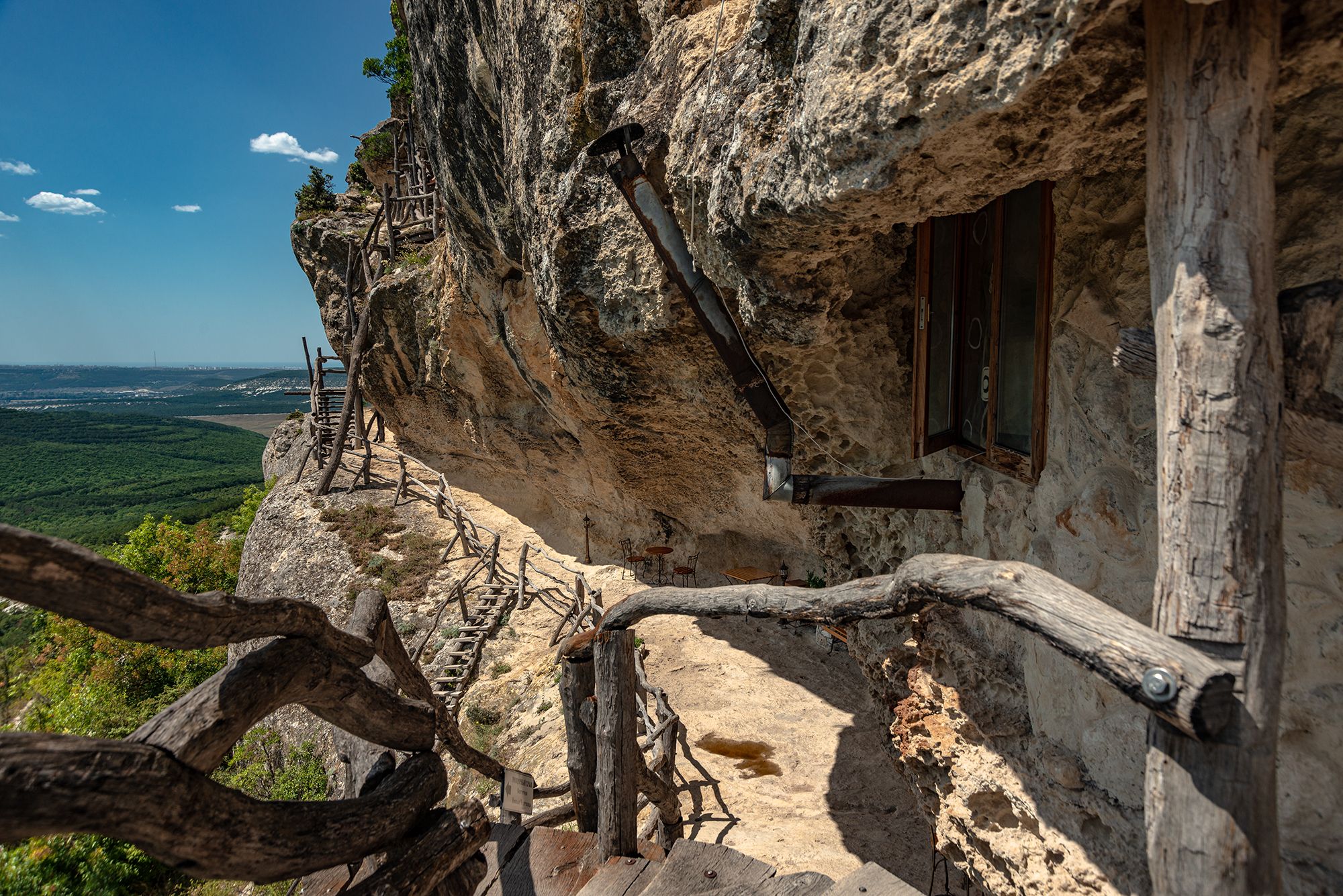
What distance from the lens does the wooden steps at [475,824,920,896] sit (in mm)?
3096

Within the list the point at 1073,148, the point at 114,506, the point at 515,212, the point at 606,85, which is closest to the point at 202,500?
the point at 114,506

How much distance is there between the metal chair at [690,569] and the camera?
11.7 metres

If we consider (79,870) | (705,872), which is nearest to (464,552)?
(79,870)

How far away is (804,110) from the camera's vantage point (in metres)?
2.97

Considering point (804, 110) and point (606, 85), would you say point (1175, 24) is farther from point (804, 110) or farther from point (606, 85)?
point (606, 85)

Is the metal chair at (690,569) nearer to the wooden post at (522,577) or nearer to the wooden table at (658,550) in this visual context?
the wooden table at (658,550)

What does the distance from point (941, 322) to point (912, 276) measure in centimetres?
78

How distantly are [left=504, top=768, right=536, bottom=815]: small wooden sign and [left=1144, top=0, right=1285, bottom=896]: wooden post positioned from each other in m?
3.41

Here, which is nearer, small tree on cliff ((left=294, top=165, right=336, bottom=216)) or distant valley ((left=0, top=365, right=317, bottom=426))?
small tree on cliff ((left=294, top=165, right=336, bottom=216))

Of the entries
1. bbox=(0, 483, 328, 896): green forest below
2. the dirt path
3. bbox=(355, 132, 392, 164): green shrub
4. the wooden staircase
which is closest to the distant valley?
bbox=(0, 483, 328, 896): green forest below

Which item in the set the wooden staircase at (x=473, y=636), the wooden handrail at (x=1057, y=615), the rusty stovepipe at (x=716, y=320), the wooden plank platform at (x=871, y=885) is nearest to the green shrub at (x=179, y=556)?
the wooden staircase at (x=473, y=636)

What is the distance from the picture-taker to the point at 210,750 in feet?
6.59

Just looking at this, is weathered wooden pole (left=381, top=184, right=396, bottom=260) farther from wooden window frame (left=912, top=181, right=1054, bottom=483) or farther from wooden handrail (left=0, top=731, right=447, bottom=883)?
wooden handrail (left=0, top=731, right=447, bottom=883)

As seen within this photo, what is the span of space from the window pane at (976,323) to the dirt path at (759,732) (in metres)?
3.35
